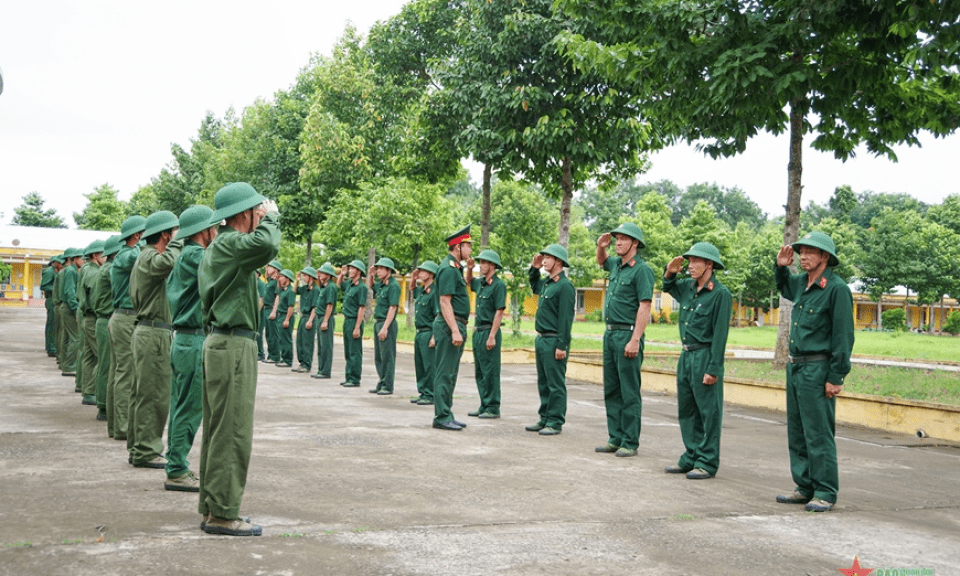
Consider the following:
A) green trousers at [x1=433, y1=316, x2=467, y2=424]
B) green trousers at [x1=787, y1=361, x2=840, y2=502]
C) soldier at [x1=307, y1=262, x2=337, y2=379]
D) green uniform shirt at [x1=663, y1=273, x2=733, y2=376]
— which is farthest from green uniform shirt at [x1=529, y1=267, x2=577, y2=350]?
soldier at [x1=307, y1=262, x2=337, y2=379]

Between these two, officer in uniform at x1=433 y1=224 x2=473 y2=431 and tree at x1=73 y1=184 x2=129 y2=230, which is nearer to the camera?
officer in uniform at x1=433 y1=224 x2=473 y2=431

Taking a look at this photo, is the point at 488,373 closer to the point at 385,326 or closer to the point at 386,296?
the point at 385,326

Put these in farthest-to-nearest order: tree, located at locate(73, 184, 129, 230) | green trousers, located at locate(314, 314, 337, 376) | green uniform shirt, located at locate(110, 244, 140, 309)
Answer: tree, located at locate(73, 184, 129, 230) → green trousers, located at locate(314, 314, 337, 376) → green uniform shirt, located at locate(110, 244, 140, 309)

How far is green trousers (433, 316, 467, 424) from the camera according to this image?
9797 mm

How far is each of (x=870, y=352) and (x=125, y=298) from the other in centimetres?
2624

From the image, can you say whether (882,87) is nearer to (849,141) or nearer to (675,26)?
(849,141)

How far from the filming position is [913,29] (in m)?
9.94

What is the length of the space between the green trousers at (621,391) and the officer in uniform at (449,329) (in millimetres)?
1859

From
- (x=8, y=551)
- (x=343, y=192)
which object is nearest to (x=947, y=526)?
(x=8, y=551)

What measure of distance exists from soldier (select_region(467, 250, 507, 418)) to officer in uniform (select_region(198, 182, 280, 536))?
5.88 m

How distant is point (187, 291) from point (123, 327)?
1.97 meters

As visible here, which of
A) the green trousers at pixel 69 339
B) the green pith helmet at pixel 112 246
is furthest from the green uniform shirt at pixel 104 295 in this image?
the green trousers at pixel 69 339

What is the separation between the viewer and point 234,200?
525cm

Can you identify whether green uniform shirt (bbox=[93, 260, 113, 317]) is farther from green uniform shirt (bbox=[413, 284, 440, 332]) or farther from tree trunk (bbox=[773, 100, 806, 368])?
tree trunk (bbox=[773, 100, 806, 368])
